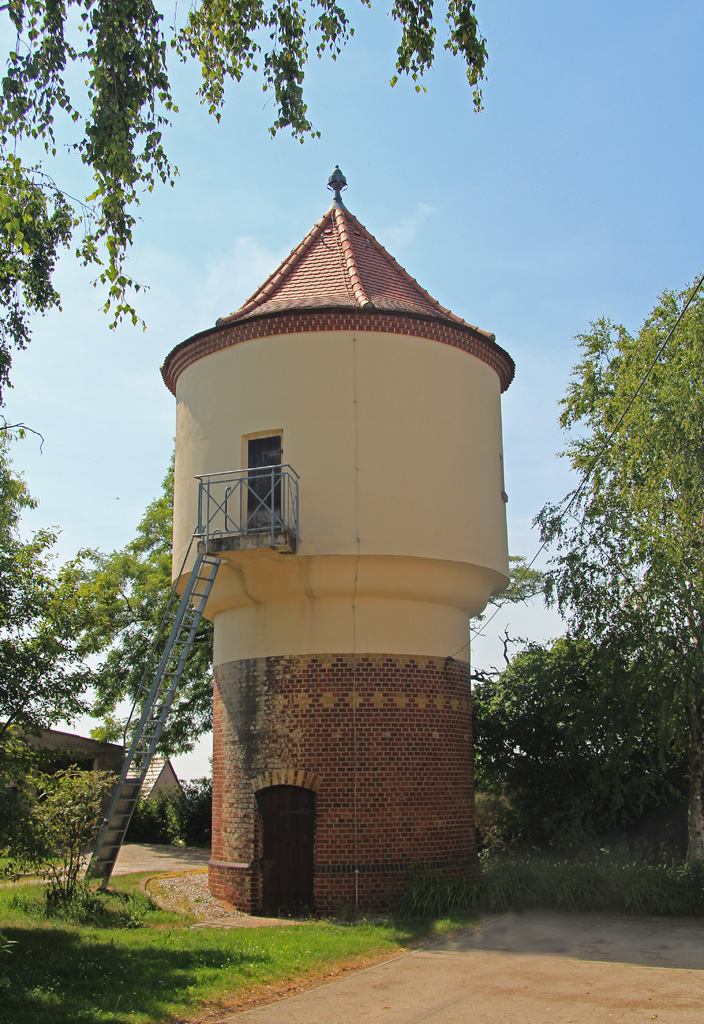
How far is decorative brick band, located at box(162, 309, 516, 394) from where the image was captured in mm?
14484

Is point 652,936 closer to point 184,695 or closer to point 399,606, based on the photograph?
point 399,606

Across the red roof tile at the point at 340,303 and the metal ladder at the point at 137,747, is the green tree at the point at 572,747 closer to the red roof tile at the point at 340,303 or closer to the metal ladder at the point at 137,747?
the red roof tile at the point at 340,303

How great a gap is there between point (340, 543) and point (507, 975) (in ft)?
20.1

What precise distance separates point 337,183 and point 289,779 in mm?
11320

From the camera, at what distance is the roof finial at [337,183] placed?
18047mm

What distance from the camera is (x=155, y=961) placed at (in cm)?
944

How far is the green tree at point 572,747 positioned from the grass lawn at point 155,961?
461 centimetres

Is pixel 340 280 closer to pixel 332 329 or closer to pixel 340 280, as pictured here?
pixel 340 280

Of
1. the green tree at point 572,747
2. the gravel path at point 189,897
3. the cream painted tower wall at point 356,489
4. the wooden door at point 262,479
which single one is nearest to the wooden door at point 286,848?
the gravel path at point 189,897

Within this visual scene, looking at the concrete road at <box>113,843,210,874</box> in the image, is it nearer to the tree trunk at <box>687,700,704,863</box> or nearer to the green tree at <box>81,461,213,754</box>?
the green tree at <box>81,461,213,754</box>

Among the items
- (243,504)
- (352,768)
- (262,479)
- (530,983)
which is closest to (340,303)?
(262,479)

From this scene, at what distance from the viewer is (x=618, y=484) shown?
17.2 metres

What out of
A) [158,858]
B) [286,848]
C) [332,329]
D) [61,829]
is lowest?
[158,858]

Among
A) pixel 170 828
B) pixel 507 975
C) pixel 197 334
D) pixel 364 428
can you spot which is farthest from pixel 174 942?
pixel 170 828
